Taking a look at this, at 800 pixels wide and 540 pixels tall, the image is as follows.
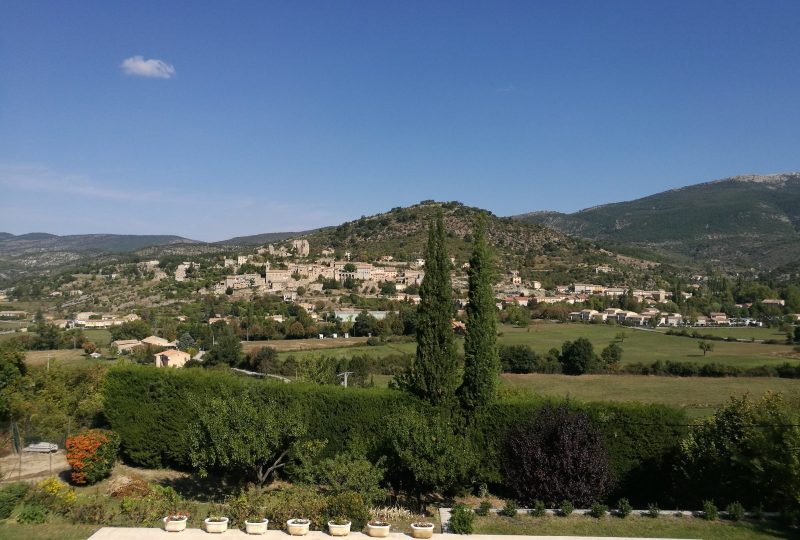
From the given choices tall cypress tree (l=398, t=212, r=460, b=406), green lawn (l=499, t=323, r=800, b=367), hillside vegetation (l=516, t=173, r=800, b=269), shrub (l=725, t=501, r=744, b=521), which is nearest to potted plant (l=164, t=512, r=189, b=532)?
tall cypress tree (l=398, t=212, r=460, b=406)

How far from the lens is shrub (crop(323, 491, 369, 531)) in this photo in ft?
31.1

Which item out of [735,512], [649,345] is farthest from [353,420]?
[649,345]

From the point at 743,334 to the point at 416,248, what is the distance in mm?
55922

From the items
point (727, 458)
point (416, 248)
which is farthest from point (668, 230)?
point (727, 458)

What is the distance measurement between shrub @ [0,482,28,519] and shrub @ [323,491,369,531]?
20.0 ft

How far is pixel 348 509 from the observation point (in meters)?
9.63

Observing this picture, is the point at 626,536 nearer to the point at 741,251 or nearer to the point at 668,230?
the point at 741,251

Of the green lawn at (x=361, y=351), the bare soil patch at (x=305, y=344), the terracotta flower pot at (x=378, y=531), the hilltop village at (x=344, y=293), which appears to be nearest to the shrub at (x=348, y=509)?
the terracotta flower pot at (x=378, y=531)

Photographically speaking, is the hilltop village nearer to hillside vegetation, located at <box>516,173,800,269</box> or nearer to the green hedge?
the green hedge

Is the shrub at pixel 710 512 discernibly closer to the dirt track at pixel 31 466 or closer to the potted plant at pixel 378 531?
the potted plant at pixel 378 531

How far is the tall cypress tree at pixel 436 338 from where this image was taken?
13195 millimetres

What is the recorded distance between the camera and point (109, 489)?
43.7 feet

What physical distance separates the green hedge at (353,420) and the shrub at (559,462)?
4.04ft

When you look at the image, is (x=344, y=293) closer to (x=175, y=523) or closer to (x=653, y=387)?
(x=653, y=387)
